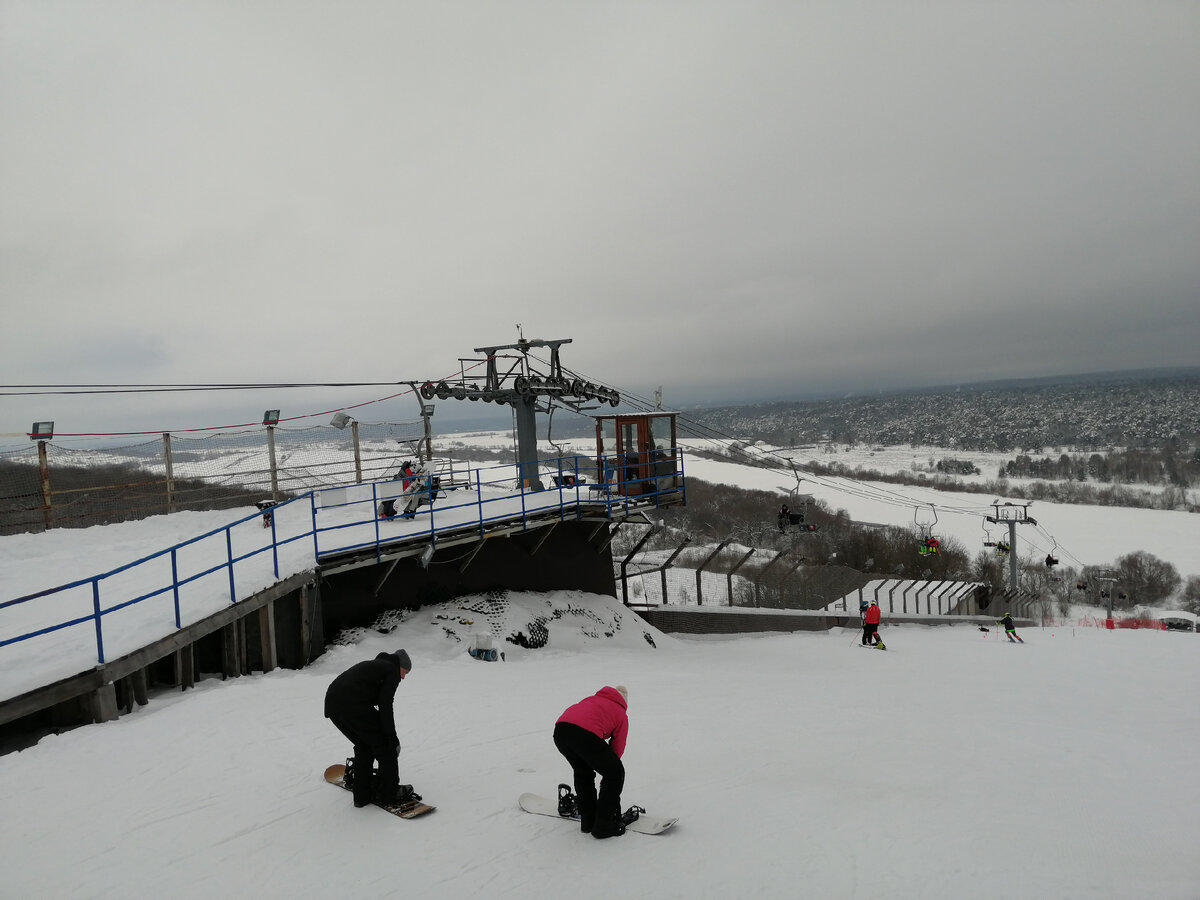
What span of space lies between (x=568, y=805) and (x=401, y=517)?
9.32 meters

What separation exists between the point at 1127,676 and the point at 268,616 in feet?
56.0

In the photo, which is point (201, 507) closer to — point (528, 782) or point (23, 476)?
point (23, 476)

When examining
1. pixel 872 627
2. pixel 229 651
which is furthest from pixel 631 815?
pixel 872 627

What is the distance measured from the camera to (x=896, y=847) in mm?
4969

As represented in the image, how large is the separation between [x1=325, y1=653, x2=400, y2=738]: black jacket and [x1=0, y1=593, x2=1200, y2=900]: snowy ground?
894 mm

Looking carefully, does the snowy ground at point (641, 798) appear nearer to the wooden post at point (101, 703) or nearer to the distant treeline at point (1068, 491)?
the wooden post at point (101, 703)

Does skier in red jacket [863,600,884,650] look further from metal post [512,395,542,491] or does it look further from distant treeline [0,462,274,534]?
distant treeline [0,462,274,534]

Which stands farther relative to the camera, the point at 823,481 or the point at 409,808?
the point at 823,481

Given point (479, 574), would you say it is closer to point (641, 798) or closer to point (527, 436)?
point (527, 436)

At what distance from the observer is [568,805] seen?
5340 mm

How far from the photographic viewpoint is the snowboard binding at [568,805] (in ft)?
17.5

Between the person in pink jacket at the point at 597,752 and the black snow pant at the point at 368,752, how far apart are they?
153 cm

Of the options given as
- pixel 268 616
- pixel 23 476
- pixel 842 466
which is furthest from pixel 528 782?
pixel 842 466

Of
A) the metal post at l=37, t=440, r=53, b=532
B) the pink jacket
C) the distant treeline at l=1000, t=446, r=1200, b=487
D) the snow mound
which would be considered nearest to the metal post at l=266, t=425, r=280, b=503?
the metal post at l=37, t=440, r=53, b=532
